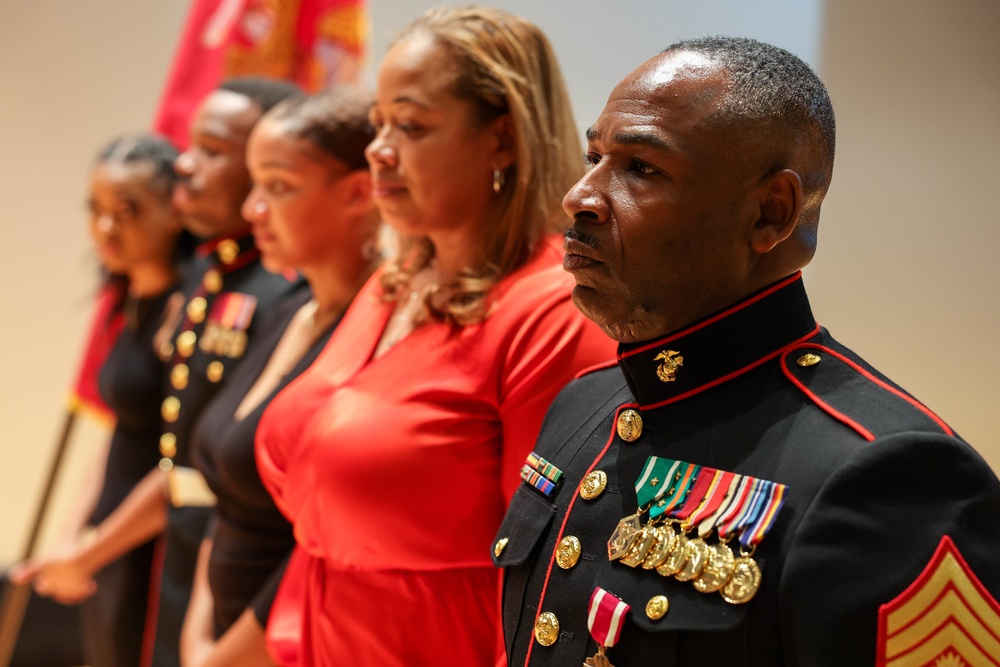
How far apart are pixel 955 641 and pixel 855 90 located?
0.67m

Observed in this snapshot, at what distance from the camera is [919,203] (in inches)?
48.7

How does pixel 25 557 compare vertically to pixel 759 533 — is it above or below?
below

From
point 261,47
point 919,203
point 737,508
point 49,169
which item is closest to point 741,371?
point 737,508

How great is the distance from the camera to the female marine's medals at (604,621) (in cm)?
96

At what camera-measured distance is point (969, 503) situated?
85 cm

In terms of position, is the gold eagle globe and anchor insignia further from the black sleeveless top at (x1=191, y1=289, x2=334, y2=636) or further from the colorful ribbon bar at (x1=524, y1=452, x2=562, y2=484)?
the black sleeveless top at (x1=191, y1=289, x2=334, y2=636)

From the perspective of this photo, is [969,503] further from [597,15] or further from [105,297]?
[105,297]

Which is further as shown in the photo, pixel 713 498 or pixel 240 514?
pixel 240 514

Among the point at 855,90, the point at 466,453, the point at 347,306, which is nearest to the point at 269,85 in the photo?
the point at 347,306

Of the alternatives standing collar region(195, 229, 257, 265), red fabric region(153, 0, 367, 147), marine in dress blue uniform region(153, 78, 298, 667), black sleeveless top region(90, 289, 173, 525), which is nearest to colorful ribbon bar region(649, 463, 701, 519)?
marine in dress blue uniform region(153, 78, 298, 667)

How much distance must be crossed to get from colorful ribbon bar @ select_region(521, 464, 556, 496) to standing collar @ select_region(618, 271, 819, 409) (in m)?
0.17

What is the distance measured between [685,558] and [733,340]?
0.20 meters

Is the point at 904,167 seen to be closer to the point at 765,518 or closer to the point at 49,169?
the point at 765,518

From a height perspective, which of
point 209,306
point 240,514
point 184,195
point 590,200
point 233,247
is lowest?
point 240,514
